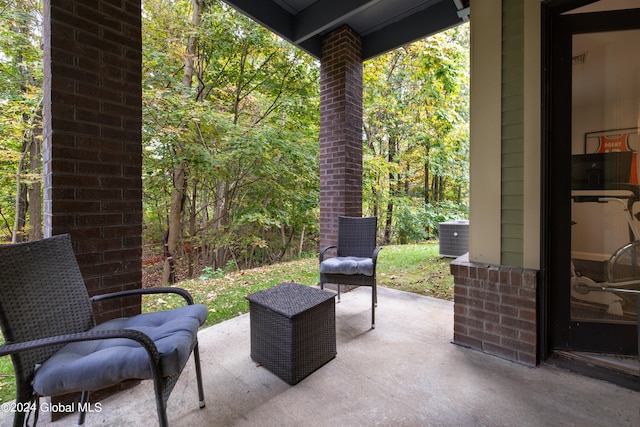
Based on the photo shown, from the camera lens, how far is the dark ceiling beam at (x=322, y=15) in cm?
286

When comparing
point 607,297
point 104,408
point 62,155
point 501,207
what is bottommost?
point 104,408

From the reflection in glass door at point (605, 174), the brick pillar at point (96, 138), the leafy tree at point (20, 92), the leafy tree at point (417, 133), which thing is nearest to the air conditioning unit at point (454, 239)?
the leafy tree at point (417, 133)

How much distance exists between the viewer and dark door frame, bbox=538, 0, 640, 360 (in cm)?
188

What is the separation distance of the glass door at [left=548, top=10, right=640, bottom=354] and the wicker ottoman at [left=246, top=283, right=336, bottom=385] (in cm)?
161

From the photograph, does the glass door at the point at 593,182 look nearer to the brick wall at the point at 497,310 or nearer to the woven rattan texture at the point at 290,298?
the brick wall at the point at 497,310

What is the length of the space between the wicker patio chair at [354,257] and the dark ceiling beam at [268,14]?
230 centimetres

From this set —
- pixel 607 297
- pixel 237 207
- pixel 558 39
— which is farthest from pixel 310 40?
pixel 607 297

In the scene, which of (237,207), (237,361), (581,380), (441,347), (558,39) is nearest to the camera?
(581,380)

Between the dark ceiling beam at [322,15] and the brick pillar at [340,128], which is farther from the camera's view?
the brick pillar at [340,128]

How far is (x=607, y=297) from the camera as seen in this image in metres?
1.99

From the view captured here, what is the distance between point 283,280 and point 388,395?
8.61 ft

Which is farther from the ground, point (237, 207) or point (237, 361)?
point (237, 207)

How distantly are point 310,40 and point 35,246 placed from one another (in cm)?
352

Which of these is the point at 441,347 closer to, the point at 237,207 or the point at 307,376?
the point at 307,376
